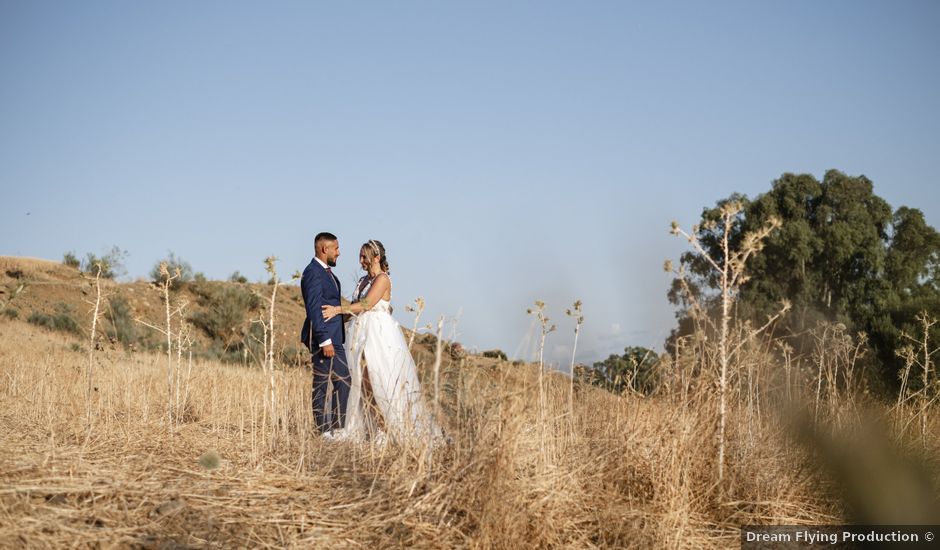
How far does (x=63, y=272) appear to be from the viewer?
27266mm

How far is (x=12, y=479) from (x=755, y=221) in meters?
30.6

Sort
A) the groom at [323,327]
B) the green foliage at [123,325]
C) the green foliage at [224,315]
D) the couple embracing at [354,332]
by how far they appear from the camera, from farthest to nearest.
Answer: the green foliage at [224,315]
the green foliage at [123,325]
the groom at [323,327]
the couple embracing at [354,332]

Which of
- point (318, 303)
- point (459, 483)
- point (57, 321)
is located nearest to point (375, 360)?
point (318, 303)

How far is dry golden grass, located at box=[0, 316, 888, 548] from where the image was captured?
12.6ft

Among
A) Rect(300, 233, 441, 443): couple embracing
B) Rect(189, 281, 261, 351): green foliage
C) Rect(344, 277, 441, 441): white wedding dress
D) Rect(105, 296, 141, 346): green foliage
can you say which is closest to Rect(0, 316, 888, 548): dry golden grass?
Rect(344, 277, 441, 441): white wedding dress

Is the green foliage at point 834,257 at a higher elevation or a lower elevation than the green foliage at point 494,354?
higher

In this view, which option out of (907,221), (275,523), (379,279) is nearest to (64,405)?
(379,279)

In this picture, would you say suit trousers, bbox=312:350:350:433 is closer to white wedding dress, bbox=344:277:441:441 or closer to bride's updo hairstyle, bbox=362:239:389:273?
white wedding dress, bbox=344:277:441:441

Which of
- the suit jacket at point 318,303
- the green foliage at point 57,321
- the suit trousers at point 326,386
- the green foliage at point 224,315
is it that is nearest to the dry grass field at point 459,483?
the suit trousers at point 326,386

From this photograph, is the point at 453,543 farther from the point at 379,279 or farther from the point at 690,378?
the point at 379,279

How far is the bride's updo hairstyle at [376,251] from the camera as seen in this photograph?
739cm

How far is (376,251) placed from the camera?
24.3 feet

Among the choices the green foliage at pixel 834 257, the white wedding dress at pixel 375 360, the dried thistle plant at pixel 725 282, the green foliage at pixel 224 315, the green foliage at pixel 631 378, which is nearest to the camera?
the dried thistle plant at pixel 725 282

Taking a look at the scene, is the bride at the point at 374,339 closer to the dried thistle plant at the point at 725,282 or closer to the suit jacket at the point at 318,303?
the suit jacket at the point at 318,303
